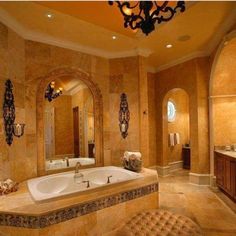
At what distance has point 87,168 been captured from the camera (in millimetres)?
3938

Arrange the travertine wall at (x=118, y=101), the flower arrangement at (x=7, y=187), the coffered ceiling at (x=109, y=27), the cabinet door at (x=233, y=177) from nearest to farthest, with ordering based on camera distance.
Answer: the flower arrangement at (x=7, y=187) → the coffered ceiling at (x=109, y=27) → the cabinet door at (x=233, y=177) → the travertine wall at (x=118, y=101)

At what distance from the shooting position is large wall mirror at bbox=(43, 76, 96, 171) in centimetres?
361

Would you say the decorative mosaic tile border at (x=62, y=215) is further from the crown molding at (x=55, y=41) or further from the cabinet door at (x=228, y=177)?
the crown molding at (x=55, y=41)

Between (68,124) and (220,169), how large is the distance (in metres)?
3.26

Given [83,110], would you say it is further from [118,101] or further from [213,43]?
[213,43]

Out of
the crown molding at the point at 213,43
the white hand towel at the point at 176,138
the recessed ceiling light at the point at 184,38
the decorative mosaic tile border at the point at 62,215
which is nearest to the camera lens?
the decorative mosaic tile border at the point at 62,215

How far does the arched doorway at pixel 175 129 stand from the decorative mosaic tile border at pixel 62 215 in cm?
322

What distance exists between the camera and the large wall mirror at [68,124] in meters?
3.61

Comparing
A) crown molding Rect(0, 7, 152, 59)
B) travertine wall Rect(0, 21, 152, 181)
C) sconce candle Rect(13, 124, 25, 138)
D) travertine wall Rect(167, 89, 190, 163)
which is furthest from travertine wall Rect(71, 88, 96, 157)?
travertine wall Rect(167, 89, 190, 163)

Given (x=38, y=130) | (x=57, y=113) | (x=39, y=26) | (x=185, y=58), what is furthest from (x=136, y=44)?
(x=38, y=130)

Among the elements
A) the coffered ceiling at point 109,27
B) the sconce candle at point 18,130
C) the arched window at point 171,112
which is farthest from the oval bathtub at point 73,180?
the arched window at point 171,112

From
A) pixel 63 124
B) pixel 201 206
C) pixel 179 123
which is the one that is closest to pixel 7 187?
pixel 63 124

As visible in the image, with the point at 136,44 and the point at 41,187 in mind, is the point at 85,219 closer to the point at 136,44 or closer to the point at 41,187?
the point at 41,187

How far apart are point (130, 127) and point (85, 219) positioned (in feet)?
7.30
